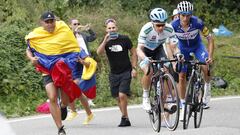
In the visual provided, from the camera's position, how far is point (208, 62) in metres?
10.8

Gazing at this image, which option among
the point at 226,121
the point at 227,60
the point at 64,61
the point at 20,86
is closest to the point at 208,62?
the point at 226,121

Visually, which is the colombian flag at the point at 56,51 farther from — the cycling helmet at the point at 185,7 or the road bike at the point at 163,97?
the cycling helmet at the point at 185,7

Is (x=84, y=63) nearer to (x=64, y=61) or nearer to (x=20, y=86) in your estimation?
(x=64, y=61)

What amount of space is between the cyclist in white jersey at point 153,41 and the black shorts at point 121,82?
66 cm

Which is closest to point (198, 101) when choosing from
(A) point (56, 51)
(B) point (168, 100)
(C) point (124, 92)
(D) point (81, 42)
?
(B) point (168, 100)

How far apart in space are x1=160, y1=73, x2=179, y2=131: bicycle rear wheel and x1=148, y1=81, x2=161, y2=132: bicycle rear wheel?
109 mm

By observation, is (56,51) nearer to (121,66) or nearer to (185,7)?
(121,66)

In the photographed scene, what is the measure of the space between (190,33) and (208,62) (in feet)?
4.34

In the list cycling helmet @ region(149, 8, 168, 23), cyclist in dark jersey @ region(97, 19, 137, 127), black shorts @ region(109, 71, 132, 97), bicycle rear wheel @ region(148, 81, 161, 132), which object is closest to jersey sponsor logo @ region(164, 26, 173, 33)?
cycling helmet @ region(149, 8, 168, 23)

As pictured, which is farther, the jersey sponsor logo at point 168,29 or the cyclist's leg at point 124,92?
the cyclist's leg at point 124,92

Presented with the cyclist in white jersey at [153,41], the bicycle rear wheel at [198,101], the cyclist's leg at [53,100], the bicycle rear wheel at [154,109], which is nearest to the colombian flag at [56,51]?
the cyclist's leg at [53,100]

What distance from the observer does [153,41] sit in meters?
11.0

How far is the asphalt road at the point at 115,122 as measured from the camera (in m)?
11.2

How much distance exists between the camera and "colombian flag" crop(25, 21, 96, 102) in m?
10.7
